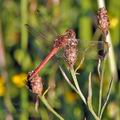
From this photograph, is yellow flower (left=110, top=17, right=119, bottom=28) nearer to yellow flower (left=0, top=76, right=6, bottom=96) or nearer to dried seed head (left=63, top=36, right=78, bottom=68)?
yellow flower (left=0, top=76, right=6, bottom=96)

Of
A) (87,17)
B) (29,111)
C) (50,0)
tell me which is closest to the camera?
(29,111)

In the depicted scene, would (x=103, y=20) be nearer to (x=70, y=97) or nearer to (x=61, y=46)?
(x=61, y=46)

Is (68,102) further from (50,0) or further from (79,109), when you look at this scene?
(50,0)

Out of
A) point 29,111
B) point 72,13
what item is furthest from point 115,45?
point 29,111

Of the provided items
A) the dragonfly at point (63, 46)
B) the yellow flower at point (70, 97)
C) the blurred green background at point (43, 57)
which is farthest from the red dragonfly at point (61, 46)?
the yellow flower at point (70, 97)

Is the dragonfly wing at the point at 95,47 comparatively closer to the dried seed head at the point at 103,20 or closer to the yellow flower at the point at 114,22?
the dried seed head at the point at 103,20
